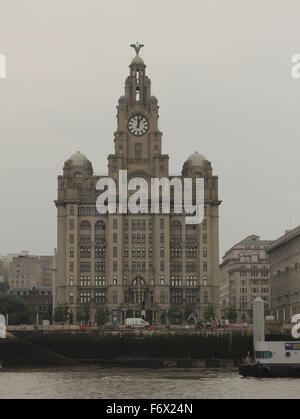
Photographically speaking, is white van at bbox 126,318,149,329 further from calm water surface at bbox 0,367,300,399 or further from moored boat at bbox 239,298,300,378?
moored boat at bbox 239,298,300,378

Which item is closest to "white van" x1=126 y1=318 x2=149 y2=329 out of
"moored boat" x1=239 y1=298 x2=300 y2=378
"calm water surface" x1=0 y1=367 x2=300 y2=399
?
"calm water surface" x1=0 y1=367 x2=300 y2=399

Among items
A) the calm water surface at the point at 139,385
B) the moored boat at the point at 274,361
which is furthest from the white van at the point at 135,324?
the moored boat at the point at 274,361

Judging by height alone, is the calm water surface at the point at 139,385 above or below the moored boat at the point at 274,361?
below

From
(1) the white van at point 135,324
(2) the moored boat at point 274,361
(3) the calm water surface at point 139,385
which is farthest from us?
(1) the white van at point 135,324

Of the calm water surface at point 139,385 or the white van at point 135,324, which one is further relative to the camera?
the white van at point 135,324

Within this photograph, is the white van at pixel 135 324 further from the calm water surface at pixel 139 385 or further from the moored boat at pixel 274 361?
the moored boat at pixel 274 361

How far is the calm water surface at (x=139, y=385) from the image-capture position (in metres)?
98.4

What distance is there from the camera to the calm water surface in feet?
323

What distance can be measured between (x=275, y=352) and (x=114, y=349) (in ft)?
157

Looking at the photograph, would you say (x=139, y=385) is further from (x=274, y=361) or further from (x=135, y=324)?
(x=135, y=324)

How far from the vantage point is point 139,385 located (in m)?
110

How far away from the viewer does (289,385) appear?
109 meters
